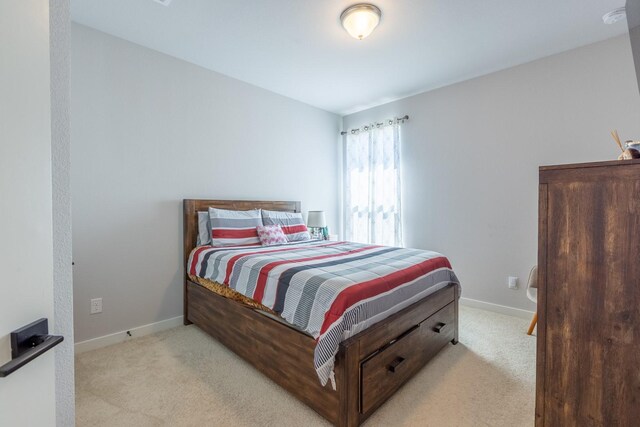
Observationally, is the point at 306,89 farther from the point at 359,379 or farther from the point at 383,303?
the point at 359,379

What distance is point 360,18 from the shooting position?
84.5 inches

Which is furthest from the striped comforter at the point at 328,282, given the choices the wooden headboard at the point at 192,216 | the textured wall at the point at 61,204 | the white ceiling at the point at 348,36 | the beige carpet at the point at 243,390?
the white ceiling at the point at 348,36

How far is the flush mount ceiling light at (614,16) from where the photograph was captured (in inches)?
85.0

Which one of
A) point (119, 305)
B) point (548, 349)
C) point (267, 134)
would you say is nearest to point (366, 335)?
point (548, 349)

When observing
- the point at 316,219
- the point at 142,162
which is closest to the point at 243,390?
the point at 142,162

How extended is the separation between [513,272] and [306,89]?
3205 millimetres

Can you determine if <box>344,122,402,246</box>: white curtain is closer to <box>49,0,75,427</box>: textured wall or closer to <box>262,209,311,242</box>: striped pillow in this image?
<box>262,209,311,242</box>: striped pillow

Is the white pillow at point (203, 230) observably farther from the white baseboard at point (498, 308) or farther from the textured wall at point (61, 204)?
the white baseboard at point (498, 308)

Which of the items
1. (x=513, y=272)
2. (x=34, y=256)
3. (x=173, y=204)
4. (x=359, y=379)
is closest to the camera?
(x=34, y=256)

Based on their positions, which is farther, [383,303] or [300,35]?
[300,35]

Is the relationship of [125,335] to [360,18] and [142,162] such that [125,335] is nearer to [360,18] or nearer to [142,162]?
[142,162]

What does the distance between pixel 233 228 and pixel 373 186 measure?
84.4 inches

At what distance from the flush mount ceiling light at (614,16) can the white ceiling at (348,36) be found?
5 cm

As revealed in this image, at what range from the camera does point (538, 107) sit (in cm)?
289
